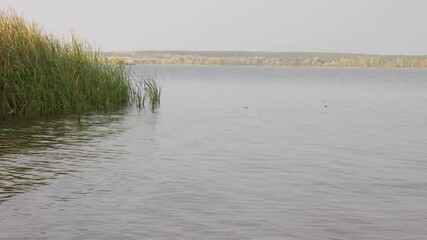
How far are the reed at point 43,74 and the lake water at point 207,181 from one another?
106 centimetres

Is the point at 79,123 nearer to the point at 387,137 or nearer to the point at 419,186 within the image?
the point at 387,137

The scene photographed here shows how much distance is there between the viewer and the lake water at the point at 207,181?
9.75m

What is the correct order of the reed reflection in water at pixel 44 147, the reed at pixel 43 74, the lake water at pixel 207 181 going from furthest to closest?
the reed at pixel 43 74 < the reed reflection in water at pixel 44 147 < the lake water at pixel 207 181

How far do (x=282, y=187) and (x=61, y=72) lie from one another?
44.3ft

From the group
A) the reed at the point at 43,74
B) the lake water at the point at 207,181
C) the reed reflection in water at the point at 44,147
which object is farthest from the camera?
the reed at the point at 43,74

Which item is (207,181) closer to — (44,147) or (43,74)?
(44,147)

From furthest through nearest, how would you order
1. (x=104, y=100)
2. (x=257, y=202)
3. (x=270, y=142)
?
(x=104, y=100), (x=270, y=142), (x=257, y=202)

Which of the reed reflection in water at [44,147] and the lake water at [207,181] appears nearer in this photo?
the lake water at [207,181]

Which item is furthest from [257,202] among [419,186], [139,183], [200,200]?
[419,186]

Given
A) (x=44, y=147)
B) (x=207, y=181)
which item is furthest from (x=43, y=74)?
(x=207, y=181)

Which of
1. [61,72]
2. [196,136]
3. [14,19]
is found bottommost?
[196,136]

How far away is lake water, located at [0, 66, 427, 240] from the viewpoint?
9.75m

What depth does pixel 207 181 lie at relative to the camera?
13.3m

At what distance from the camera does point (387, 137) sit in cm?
2281
